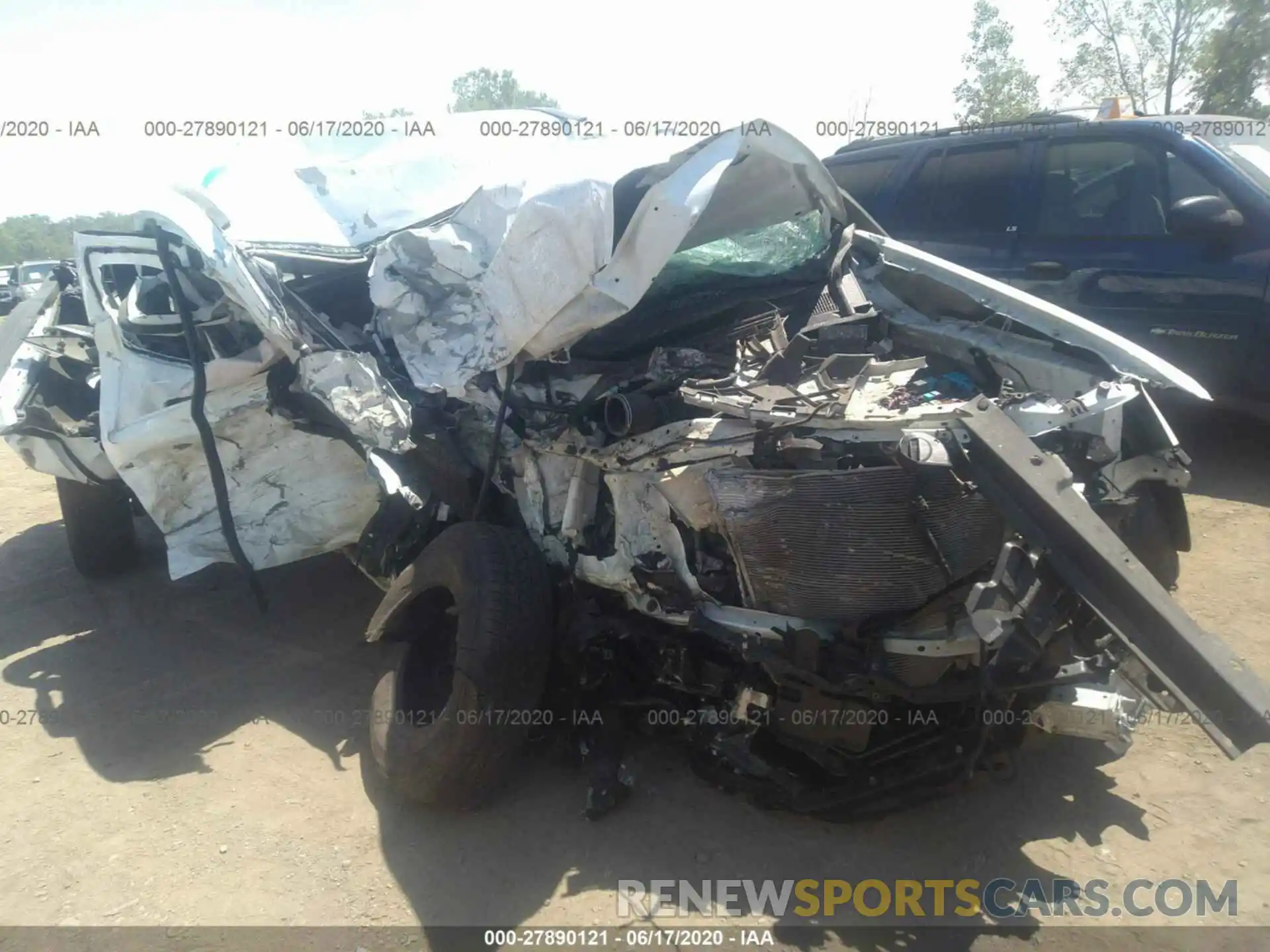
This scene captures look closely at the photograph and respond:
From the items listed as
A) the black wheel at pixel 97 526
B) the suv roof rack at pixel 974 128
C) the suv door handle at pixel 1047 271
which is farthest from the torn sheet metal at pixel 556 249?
the suv roof rack at pixel 974 128

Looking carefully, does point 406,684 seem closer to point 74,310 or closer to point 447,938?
point 447,938

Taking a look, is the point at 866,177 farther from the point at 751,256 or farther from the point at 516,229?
the point at 516,229

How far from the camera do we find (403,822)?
3.05m

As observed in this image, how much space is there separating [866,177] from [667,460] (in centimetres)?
478

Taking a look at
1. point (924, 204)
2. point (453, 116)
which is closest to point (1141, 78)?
point (924, 204)

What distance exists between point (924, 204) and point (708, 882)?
16.6ft

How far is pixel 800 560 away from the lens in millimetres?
2570

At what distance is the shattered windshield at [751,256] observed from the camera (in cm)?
346

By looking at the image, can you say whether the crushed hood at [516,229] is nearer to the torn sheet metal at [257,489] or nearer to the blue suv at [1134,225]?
the torn sheet metal at [257,489]

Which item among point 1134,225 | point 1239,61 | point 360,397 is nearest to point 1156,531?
point 360,397

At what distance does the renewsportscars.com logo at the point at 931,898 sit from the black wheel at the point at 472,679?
2.19 ft

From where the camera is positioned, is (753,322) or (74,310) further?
(74,310)

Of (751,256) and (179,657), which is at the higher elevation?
(751,256)

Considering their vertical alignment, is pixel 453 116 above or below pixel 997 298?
above
